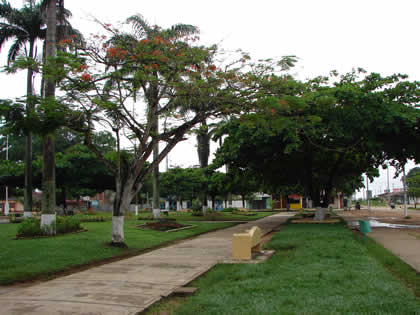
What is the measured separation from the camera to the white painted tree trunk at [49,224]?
1489cm

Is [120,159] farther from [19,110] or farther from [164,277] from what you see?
[164,277]

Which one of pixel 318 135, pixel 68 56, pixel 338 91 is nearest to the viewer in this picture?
pixel 68 56

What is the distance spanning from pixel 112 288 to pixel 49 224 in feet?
28.3

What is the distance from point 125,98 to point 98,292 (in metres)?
7.80


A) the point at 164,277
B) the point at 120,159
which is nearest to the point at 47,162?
the point at 120,159

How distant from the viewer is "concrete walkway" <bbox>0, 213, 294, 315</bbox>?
19.8 feet

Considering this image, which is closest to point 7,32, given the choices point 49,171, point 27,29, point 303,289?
point 27,29

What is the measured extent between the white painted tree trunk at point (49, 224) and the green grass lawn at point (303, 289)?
7.88 meters

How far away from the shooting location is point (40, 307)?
6094 mm

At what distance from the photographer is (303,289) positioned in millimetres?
6348

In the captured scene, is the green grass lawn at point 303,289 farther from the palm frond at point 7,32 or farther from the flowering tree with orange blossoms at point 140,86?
the palm frond at point 7,32

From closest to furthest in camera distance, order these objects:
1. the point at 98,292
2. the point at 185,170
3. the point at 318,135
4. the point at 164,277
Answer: the point at 98,292 → the point at 164,277 → the point at 318,135 → the point at 185,170

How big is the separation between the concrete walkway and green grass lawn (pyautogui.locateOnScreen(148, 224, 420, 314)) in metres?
0.49

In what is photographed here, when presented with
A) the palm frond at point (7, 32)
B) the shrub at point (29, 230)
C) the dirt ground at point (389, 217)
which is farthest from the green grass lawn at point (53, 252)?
the dirt ground at point (389, 217)
